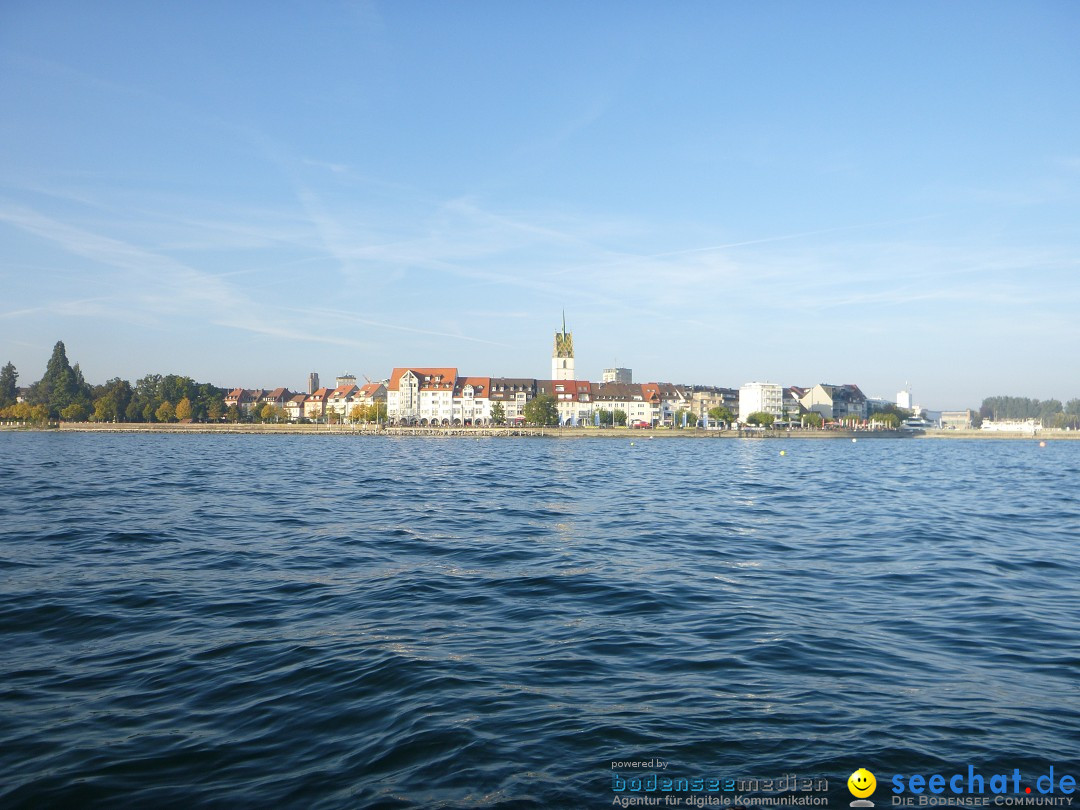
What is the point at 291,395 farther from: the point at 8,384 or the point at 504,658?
the point at 504,658

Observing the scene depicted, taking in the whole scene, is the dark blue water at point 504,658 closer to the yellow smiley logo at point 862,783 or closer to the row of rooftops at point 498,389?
the yellow smiley logo at point 862,783

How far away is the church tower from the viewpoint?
579ft

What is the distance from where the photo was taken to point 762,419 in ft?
513

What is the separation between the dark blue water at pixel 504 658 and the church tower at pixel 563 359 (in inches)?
6189

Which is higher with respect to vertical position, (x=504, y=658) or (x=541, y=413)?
(x=541, y=413)

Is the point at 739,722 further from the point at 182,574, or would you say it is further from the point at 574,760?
the point at 182,574

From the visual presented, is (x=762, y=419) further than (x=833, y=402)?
No

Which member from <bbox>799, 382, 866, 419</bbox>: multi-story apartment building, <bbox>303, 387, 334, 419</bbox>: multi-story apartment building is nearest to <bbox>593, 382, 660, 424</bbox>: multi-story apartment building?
<bbox>799, 382, 866, 419</bbox>: multi-story apartment building

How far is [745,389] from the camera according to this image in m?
175

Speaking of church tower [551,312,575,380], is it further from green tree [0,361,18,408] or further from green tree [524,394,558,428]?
green tree [0,361,18,408]

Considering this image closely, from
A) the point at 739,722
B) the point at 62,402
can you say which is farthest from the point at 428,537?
the point at 62,402

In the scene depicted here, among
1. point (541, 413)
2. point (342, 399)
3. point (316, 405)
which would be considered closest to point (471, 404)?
point (541, 413)

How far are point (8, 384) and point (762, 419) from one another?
153103 millimetres

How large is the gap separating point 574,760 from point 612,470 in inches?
1619
